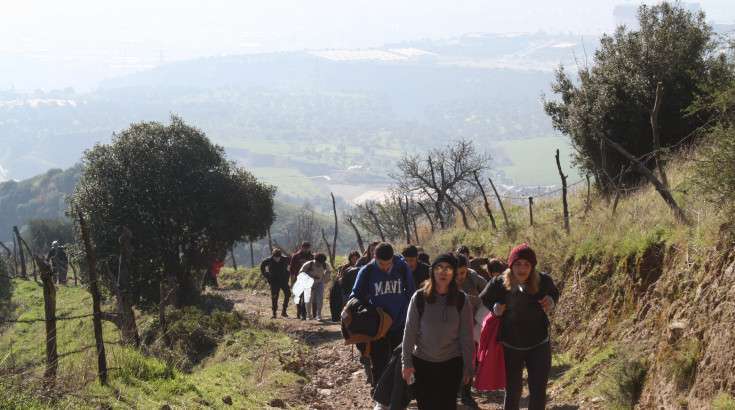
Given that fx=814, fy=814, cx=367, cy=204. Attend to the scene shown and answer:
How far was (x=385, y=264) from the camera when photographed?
26.5ft

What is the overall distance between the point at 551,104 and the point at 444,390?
60.2 ft

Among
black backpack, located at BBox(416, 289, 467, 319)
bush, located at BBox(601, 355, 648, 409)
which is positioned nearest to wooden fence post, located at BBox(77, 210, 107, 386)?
black backpack, located at BBox(416, 289, 467, 319)

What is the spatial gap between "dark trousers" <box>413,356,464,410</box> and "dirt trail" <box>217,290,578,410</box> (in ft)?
7.75

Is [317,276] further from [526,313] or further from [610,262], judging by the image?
[526,313]

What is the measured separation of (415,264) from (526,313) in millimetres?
2896

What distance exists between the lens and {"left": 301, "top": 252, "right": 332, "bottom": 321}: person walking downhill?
1762 centimetres

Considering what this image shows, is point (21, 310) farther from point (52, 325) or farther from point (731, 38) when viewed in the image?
point (731, 38)

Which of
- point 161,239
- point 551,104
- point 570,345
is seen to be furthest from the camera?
point 161,239

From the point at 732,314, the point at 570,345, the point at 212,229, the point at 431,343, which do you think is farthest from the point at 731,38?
the point at 212,229

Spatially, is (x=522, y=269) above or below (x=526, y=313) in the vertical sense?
above

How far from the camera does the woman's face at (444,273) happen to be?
6.52 metres

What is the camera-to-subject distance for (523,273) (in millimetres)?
6957

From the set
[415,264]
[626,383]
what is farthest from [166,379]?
[626,383]

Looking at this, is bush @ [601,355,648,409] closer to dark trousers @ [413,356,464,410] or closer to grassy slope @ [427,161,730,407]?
grassy slope @ [427,161,730,407]
